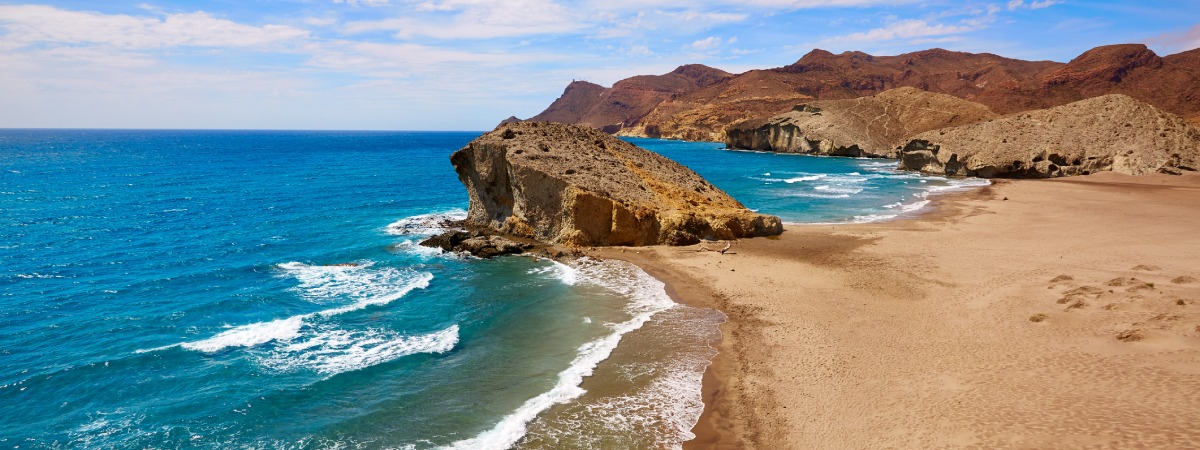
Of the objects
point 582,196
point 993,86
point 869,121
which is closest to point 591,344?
point 582,196

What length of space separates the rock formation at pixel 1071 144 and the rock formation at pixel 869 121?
2201 centimetres

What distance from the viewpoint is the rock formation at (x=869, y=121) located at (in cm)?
9175

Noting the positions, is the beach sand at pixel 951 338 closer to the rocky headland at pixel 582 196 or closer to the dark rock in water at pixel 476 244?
the rocky headland at pixel 582 196

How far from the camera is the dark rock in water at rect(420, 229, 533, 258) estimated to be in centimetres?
2761

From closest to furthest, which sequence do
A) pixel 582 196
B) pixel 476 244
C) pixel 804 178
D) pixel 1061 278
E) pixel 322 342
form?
pixel 322 342 < pixel 1061 278 < pixel 582 196 < pixel 476 244 < pixel 804 178

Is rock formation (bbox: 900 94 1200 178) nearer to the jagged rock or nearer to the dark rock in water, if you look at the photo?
the jagged rock

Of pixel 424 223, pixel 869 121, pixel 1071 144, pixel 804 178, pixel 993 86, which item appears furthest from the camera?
pixel 993 86

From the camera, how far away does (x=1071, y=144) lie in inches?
2363

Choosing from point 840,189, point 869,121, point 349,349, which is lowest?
point 349,349

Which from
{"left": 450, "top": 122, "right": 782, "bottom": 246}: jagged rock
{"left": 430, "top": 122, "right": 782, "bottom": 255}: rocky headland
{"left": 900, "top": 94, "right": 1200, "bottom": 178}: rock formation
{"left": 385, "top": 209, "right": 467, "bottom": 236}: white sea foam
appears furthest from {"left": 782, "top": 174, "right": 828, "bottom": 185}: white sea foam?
{"left": 385, "top": 209, "right": 467, "bottom": 236}: white sea foam

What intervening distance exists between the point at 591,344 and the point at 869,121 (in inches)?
3711

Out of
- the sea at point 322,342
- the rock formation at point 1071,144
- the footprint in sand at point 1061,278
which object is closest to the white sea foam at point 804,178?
the rock formation at point 1071,144

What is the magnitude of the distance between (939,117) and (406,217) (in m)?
83.1

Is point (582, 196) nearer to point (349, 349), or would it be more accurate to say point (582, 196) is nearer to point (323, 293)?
point (323, 293)
